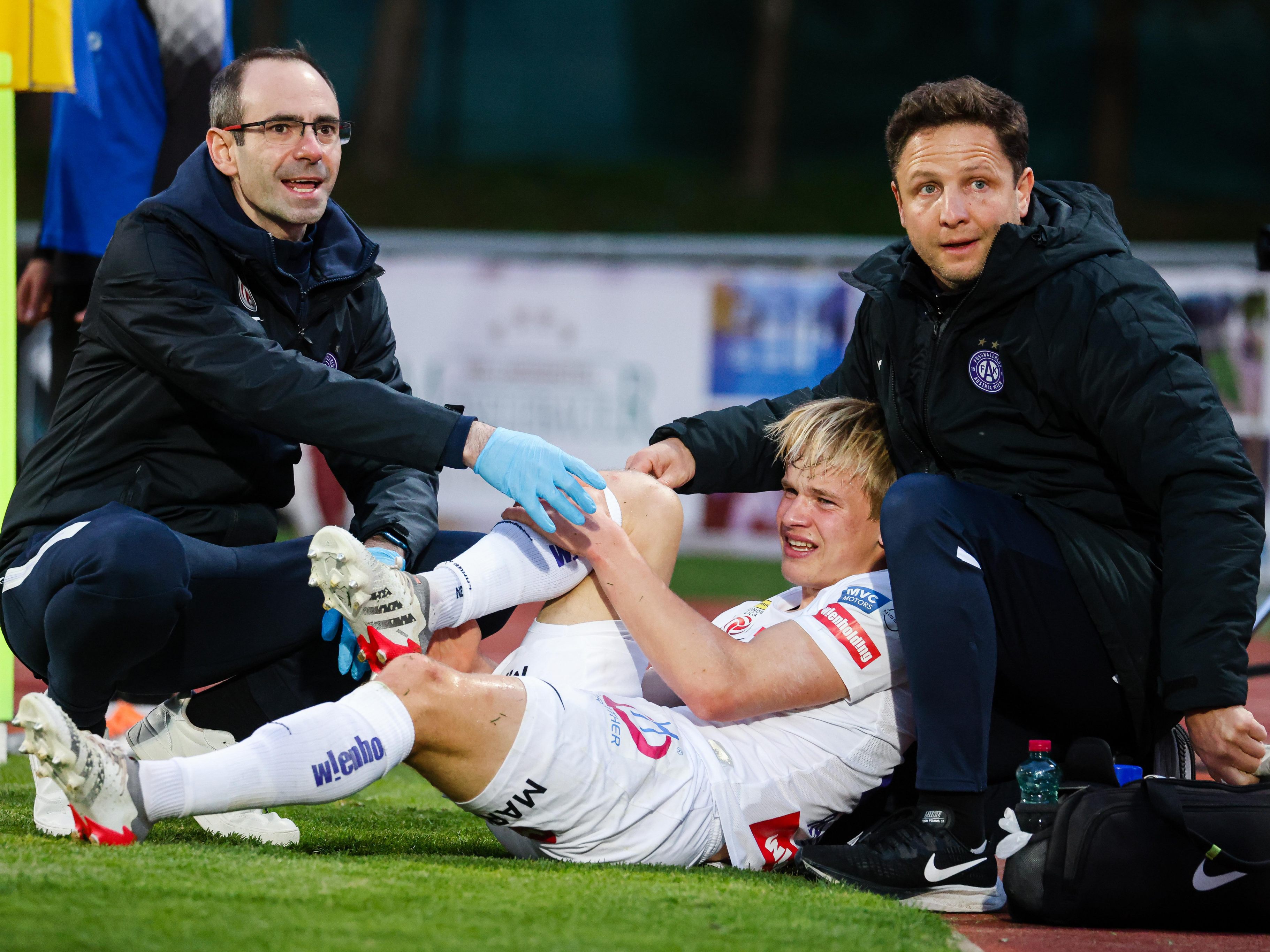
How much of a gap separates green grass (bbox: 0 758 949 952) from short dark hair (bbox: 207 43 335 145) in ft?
5.50

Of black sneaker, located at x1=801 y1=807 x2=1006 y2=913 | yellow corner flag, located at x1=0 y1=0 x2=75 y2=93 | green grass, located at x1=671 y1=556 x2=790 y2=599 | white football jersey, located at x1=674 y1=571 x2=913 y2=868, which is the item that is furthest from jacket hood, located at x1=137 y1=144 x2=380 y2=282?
green grass, located at x1=671 y1=556 x2=790 y2=599

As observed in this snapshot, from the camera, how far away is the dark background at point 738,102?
18.0 metres

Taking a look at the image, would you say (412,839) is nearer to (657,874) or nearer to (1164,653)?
(657,874)

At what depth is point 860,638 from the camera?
319cm

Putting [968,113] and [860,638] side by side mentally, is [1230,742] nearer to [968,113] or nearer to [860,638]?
[860,638]

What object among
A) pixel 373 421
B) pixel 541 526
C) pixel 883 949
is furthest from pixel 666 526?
pixel 883 949

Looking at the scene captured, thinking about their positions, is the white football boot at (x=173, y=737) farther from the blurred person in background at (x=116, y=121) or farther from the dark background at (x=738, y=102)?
the dark background at (x=738, y=102)

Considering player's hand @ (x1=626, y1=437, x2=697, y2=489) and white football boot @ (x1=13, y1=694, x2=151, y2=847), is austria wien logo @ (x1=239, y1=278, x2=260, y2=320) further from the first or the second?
white football boot @ (x1=13, y1=694, x2=151, y2=847)

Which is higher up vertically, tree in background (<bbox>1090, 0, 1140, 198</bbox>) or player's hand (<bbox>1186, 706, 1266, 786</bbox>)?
tree in background (<bbox>1090, 0, 1140, 198</bbox>)

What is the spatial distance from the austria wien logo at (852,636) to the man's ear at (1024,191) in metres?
1.06

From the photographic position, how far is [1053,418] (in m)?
3.36

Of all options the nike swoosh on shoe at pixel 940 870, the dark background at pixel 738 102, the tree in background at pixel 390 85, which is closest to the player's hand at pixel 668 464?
the nike swoosh on shoe at pixel 940 870

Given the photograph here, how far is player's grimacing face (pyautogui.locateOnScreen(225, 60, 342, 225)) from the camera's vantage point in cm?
359

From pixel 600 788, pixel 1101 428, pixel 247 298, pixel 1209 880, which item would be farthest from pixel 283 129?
pixel 1209 880
